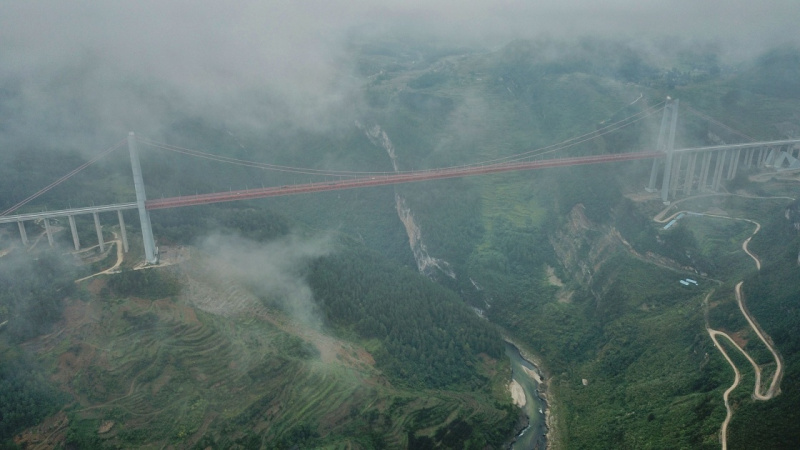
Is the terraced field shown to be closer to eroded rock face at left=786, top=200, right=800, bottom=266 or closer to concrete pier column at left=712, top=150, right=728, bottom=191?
eroded rock face at left=786, top=200, right=800, bottom=266

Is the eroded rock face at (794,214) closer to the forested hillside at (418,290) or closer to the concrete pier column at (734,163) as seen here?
the forested hillside at (418,290)

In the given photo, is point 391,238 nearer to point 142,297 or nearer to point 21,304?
point 142,297

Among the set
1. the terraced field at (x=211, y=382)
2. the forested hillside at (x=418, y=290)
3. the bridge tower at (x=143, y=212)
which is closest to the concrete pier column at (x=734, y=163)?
the forested hillside at (x=418, y=290)

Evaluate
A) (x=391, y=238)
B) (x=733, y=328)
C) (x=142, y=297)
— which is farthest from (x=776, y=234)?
(x=142, y=297)

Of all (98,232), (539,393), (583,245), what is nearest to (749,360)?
(539,393)

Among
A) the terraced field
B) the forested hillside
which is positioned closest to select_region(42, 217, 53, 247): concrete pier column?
the forested hillside

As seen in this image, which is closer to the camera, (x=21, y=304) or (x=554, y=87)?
(x=21, y=304)

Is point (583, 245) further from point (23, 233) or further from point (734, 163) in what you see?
point (23, 233)
